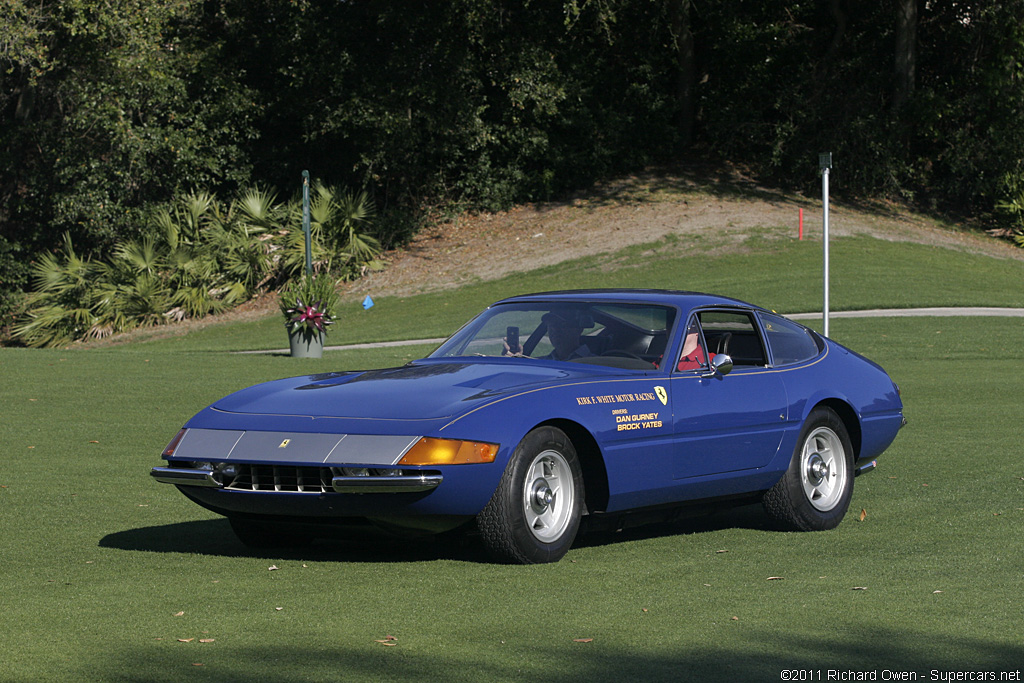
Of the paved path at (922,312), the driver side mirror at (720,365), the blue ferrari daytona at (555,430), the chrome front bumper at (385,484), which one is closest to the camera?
the chrome front bumper at (385,484)

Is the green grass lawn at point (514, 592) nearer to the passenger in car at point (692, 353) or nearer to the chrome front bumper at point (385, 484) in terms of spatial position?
the chrome front bumper at point (385, 484)

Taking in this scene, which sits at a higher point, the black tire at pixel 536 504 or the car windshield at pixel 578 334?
the car windshield at pixel 578 334

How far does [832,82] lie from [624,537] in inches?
1572

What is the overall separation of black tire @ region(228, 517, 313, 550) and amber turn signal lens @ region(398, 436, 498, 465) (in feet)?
3.27

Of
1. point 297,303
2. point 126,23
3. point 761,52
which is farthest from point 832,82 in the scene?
point 297,303

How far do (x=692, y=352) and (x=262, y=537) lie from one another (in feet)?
8.79

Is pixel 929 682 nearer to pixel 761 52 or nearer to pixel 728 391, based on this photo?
pixel 728 391

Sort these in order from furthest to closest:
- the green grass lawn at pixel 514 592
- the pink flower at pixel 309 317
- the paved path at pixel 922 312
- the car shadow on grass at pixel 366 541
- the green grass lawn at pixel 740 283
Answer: the green grass lawn at pixel 740 283
the paved path at pixel 922 312
the pink flower at pixel 309 317
the car shadow on grass at pixel 366 541
the green grass lawn at pixel 514 592

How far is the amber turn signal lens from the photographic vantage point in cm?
619

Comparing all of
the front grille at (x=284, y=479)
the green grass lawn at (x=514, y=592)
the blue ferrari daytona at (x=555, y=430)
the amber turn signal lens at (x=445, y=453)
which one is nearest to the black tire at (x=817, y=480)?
the blue ferrari daytona at (x=555, y=430)

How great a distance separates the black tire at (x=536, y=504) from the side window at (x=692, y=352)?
1.10 m

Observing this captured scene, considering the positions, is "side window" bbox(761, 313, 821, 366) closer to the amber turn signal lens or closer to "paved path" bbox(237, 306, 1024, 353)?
the amber turn signal lens

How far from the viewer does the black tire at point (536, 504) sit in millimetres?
6398

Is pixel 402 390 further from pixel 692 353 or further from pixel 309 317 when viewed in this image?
pixel 309 317
